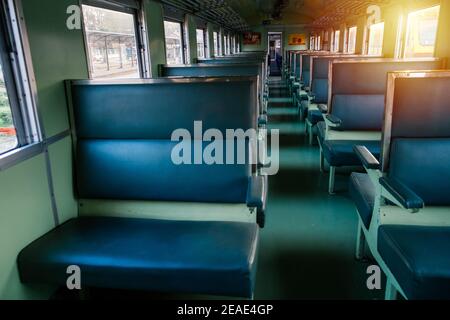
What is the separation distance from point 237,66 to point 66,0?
2.15 m

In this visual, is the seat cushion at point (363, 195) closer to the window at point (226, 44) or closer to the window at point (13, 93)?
the window at point (13, 93)

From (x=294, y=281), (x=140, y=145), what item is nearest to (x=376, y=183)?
(x=294, y=281)

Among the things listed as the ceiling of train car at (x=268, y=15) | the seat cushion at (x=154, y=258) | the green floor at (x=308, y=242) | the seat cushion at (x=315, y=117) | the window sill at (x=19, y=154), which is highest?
the ceiling of train car at (x=268, y=15)

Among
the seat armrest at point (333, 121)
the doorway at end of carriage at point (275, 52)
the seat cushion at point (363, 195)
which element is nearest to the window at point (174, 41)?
the seat armrest at point (333, 121)

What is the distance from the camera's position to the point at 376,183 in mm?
2107

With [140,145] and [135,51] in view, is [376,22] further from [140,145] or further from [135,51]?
[140,145]

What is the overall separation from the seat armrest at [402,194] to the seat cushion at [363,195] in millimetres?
251

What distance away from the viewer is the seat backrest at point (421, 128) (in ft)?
6.59

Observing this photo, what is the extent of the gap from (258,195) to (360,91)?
2.41 meters

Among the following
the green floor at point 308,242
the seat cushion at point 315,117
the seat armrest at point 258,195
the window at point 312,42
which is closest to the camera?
the seat armrest at point 258,195

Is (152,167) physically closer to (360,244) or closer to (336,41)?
(360,244)

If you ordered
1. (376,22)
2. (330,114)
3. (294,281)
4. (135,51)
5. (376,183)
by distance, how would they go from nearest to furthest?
1. (376,183)
2. (294,281)
3. (330,114)
4. (135,51)
5. (376,22)

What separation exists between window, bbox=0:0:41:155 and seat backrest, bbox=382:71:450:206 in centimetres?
200
